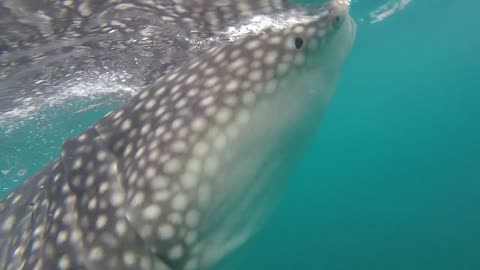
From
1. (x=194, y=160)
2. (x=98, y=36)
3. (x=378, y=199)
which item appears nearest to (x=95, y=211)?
(x=194, y=160)

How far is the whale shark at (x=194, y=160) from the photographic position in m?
→ 2.33

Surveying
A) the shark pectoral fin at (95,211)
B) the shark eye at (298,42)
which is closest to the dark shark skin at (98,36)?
the shark eye at (298,42)

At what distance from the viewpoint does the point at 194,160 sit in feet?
7.70

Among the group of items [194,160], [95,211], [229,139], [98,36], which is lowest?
[95,211]

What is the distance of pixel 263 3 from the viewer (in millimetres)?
3775

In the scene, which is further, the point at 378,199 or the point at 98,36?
the point at 378,199

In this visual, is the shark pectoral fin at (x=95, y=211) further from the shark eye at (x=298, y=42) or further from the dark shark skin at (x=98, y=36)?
the dark shark skin at (x=98, y=36)

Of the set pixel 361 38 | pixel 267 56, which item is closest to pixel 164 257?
pixel 267 56

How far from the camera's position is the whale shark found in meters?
2.33

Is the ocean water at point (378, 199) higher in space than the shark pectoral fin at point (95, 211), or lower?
lower

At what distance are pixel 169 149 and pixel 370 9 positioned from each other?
20700 mm

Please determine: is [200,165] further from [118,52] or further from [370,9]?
[370,9]

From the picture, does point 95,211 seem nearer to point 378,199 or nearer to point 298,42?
point 298,42

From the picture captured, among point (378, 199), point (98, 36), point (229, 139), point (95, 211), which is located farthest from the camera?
point (378, 199)
